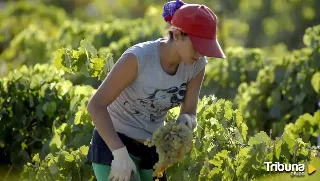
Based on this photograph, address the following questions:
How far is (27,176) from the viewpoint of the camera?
5.95 metres

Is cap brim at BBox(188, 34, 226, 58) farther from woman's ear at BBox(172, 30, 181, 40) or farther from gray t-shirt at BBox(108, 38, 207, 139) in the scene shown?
gray t-shirt at BBox(108, 38, 207, 139)

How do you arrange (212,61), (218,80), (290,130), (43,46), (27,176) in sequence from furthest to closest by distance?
(43,46)
(212,61)
(218,80)
(290,130)
(27,176)

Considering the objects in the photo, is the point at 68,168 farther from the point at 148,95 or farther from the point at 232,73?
the point at 232,73

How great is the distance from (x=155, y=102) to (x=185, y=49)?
330mm

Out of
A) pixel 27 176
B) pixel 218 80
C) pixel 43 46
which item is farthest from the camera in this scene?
pixel 43 46

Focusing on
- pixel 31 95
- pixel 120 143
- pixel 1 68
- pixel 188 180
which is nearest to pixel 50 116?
pixel 31 95

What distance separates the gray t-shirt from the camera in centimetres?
410

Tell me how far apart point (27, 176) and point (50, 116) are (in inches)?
52.2

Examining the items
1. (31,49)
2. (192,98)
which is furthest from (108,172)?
(31,49)

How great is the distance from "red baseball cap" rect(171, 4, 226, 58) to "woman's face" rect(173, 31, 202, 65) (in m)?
0.03

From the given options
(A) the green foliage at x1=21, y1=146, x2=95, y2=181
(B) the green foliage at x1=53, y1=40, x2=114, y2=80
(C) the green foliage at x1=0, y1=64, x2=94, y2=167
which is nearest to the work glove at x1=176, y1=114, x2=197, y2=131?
(B) the green foliage at x1=53, y1=40, x2=114, y2=80

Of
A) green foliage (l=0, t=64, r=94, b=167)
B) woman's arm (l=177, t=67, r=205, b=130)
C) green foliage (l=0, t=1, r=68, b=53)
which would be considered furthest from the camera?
green foliage (l=0, t=1, r=68, b=53)

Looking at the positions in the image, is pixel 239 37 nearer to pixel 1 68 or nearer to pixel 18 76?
pixel 1 68

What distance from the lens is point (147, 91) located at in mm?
4137
